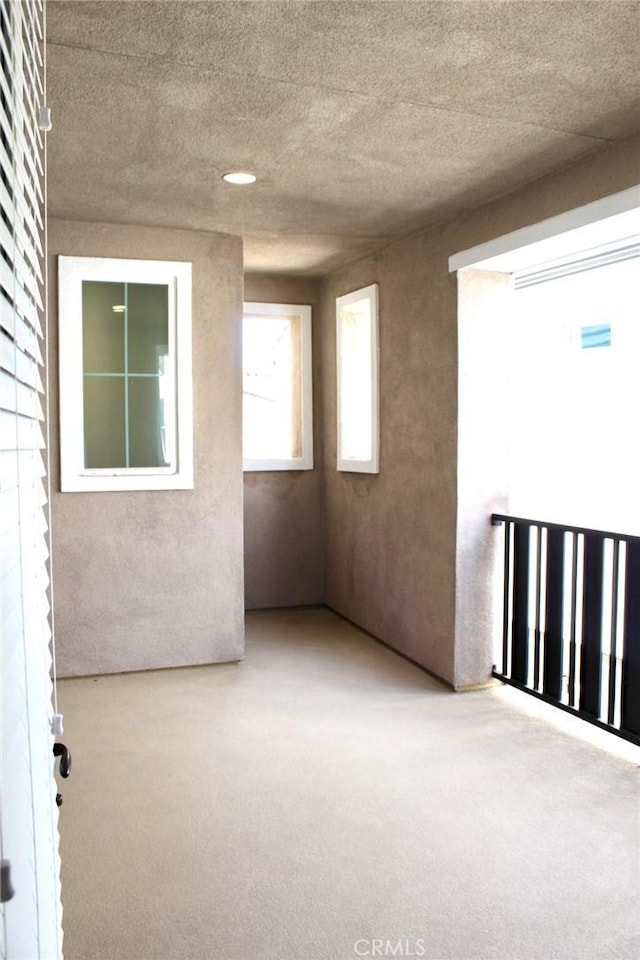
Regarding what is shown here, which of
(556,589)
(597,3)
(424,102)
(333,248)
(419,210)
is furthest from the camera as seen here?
(333,248)

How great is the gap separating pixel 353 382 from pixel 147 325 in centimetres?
167

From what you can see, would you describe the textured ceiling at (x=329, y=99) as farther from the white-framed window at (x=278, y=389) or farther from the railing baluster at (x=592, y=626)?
the white-framed window at (x=278, y=389)

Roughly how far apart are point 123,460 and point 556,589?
239cm

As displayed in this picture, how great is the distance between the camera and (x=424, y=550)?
14.1 feet

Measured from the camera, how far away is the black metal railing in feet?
10.4

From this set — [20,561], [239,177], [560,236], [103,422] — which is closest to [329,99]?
[239,177]

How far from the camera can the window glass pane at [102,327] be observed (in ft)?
13.6

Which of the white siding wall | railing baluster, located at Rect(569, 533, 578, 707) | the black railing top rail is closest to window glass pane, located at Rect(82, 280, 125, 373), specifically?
the black railing top rail

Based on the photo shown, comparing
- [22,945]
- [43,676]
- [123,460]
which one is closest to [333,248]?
[123,460]

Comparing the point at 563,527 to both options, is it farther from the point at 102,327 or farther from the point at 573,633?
the point at 102,327

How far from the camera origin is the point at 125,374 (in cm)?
422

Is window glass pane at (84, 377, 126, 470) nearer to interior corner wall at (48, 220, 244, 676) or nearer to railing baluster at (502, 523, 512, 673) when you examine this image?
interior corner wall at (48, 220, 244, 676)

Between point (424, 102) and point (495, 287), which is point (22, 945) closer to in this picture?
point (424, 102)

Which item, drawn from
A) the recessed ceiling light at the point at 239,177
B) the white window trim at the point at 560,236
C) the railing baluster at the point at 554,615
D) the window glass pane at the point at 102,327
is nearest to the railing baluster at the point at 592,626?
the railing baluster at the point at 554,615
